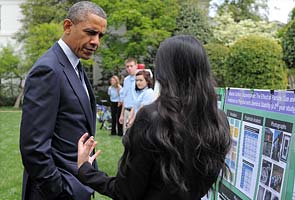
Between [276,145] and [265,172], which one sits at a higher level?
[276,145]

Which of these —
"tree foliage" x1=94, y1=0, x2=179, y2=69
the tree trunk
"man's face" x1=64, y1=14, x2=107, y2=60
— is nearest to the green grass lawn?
"man's face" x1=64, y1=14, x2=107, y2=60

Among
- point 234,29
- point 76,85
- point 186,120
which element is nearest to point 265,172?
point 186,120

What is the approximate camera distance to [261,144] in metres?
2.81

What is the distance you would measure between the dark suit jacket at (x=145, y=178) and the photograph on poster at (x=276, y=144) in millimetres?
866

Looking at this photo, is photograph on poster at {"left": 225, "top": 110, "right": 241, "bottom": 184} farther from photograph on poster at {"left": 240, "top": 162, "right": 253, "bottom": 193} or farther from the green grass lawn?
the green grass lawn

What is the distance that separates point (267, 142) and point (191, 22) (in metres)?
19.8

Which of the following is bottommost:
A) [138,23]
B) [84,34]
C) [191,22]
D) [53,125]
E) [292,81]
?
[53,125]

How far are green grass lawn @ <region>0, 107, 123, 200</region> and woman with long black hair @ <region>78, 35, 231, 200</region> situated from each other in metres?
3.68

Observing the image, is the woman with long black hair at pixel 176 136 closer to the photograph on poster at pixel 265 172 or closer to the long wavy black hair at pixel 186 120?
the long wavy black hair at pixel 186 120

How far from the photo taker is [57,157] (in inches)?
83.4

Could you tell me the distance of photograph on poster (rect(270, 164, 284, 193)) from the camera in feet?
8.18

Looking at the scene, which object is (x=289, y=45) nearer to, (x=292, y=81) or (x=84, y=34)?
(x=292, y=81)

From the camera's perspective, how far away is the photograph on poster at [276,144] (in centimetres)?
254

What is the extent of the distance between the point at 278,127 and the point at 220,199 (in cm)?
133
